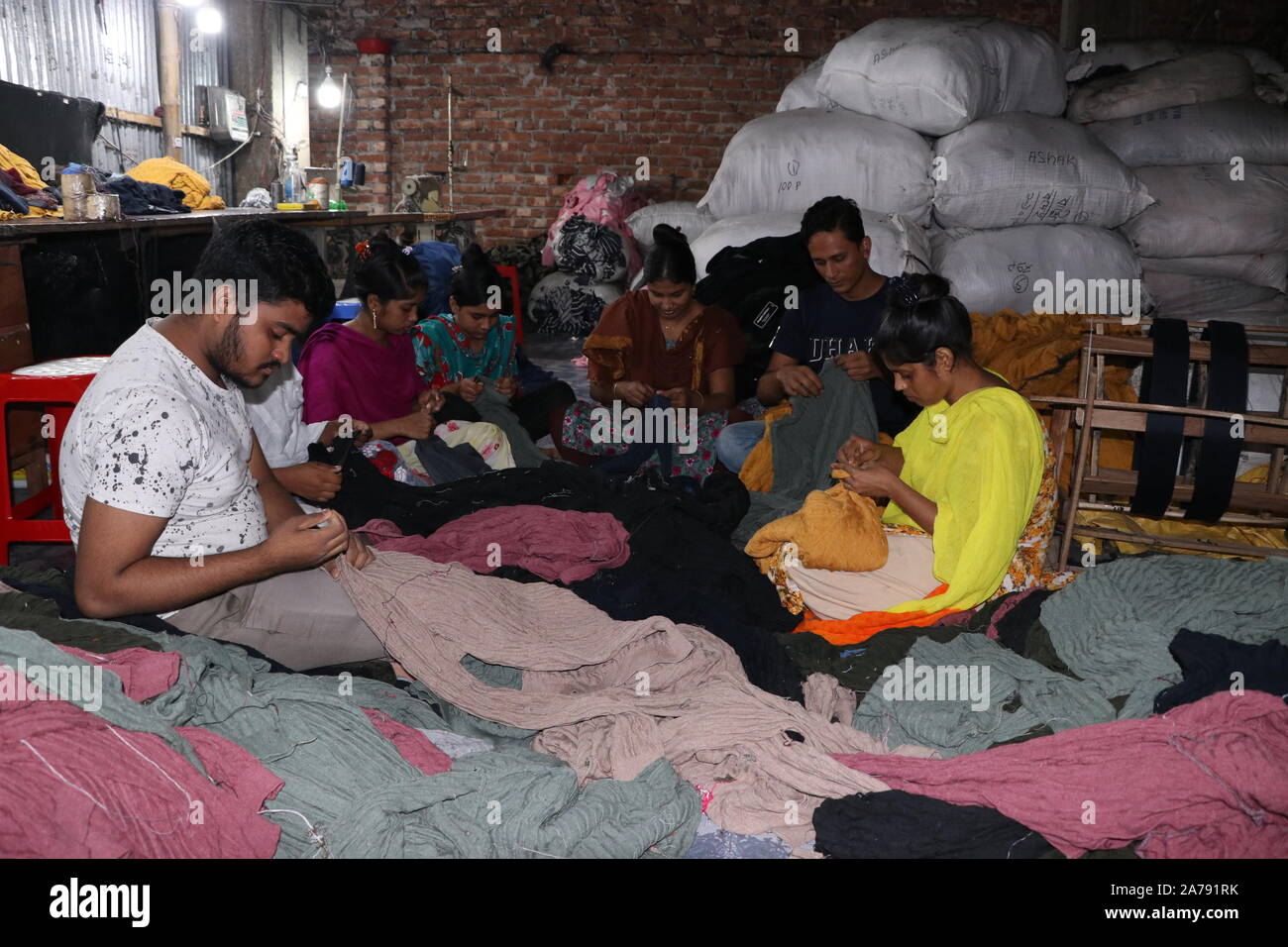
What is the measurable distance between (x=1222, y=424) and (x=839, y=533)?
1168mm

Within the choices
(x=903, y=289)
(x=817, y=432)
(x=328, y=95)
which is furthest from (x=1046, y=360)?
(x=328, y=95)

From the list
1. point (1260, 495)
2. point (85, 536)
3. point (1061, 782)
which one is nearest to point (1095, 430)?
point (1260, 495)

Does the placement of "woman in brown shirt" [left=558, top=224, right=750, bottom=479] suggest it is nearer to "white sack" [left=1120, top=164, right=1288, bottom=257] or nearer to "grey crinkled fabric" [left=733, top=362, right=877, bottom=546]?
"grey crinkled fabric" [left=733, top=362, right=877, bottom=546]

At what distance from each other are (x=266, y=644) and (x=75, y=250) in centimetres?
234

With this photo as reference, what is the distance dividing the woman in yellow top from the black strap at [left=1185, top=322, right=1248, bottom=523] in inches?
25.2

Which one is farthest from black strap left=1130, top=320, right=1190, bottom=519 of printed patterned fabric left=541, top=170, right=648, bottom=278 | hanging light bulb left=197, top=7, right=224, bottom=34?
hanging light bulb left=197, top=7, right=224, bottom=34

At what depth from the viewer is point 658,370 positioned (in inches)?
154

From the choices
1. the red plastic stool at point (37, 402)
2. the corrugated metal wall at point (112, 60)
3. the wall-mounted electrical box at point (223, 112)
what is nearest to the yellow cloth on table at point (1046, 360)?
the red plastic stool at point (37, 402)

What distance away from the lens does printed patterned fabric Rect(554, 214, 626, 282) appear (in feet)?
24.1

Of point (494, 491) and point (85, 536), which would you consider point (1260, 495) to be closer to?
point (494, 491)

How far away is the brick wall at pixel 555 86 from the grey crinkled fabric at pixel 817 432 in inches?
215

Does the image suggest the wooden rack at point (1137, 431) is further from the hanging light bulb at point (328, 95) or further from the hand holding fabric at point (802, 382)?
the hanging light bulb at point (328, 95)

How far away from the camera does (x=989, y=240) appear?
4297mm

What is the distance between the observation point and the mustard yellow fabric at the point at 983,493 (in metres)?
2.22
